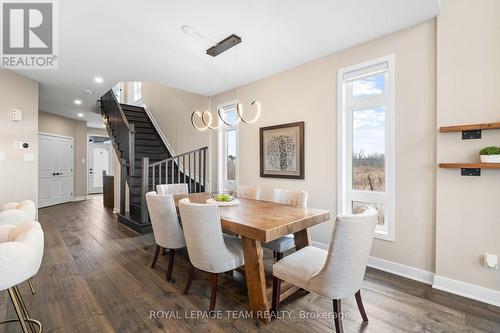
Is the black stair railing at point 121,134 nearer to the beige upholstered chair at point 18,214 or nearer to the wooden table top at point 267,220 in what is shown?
the beige upholstered chair at point 18,214

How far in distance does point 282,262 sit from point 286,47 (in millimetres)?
2572

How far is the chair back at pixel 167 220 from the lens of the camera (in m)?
2.47

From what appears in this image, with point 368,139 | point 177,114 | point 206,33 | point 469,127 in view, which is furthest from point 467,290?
point 177,114

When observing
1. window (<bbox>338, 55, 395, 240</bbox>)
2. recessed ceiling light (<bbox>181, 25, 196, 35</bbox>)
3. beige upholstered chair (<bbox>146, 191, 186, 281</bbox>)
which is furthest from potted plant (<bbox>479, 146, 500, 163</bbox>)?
recessed ceiling light (<bbox>181, 25, 196, 35</bbox>)

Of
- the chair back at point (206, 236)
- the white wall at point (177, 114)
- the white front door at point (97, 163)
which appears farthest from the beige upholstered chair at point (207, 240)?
the white front door at point (97, 163)

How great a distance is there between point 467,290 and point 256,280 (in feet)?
6.54

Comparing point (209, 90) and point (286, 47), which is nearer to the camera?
point (286, 47)

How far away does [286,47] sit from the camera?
302 centimetres

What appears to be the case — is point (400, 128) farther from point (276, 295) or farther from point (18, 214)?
point (18, 214)

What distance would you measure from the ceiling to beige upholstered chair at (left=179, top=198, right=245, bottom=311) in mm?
1888

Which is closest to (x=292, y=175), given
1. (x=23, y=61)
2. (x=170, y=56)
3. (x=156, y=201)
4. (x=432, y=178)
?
(x=432, y=178)

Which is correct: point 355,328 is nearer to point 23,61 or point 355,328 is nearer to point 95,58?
point 95,58

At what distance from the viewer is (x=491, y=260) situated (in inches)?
81.4

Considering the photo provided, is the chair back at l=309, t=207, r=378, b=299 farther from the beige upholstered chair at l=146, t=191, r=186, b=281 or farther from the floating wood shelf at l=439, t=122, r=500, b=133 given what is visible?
the beige upholstered chair at l=146, t=191, r=186, b=281
